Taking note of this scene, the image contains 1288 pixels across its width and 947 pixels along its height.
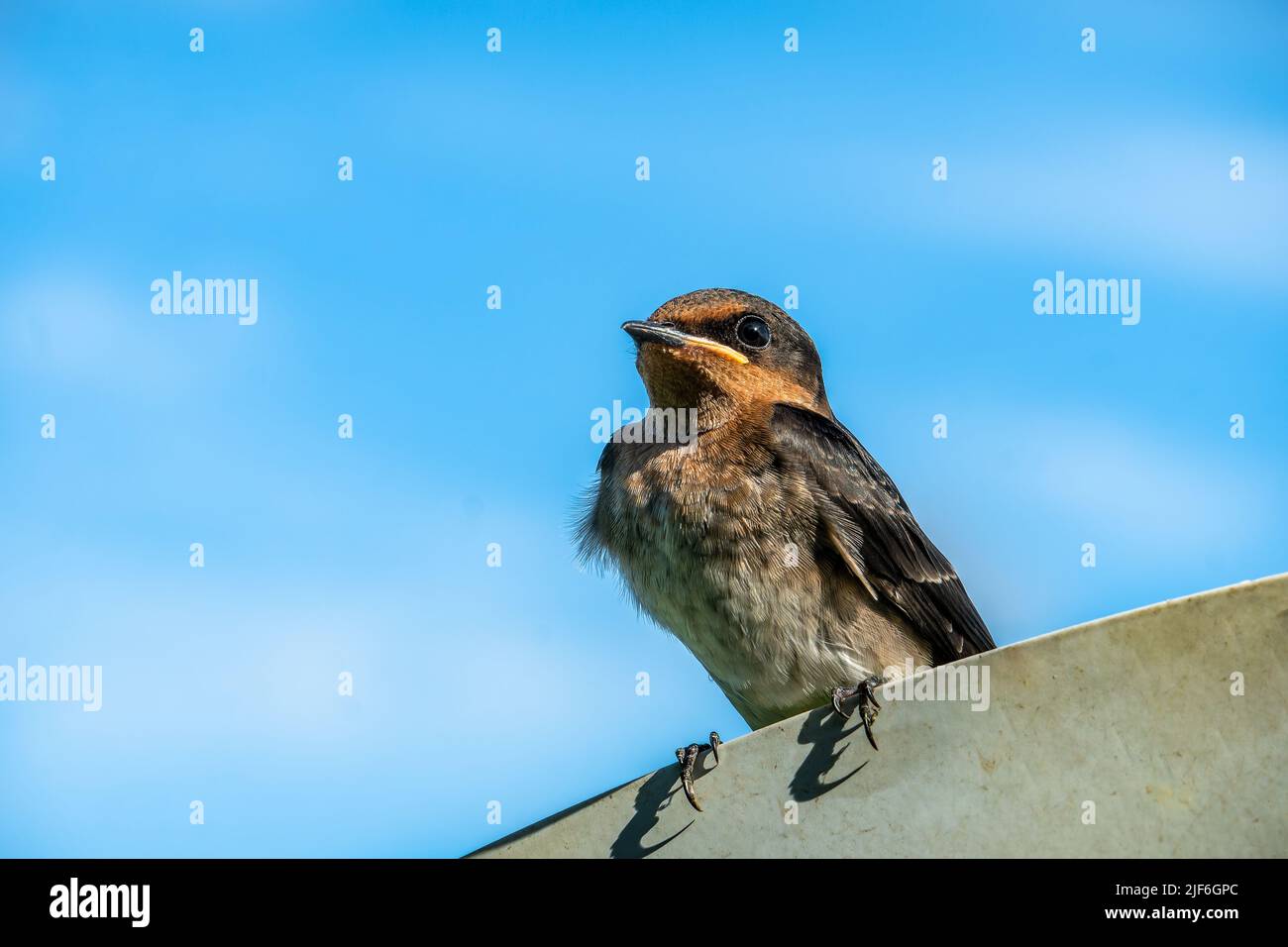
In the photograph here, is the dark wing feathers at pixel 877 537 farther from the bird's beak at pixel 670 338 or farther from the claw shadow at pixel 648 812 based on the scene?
the claw shadow at pixel 648 812

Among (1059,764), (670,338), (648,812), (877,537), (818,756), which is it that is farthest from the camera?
(670,338)

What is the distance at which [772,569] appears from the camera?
615 cm

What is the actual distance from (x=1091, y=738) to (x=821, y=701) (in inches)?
131

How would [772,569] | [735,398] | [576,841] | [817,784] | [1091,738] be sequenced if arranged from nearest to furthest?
[1091,738]
[817,784]
[576,841]
[772,569]
[735,398]

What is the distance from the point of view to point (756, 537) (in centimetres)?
620

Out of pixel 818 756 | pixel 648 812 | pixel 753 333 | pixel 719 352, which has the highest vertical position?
pixel 753 333

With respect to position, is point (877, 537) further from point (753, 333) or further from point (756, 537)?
point (753, 333)

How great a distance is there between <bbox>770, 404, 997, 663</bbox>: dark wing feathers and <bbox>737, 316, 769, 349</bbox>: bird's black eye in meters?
0.54

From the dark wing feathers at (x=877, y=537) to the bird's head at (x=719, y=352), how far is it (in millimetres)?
355

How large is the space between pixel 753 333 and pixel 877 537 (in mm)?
1487

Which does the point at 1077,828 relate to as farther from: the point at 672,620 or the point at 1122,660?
the point at 672,620

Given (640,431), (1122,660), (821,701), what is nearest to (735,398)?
(640,431)

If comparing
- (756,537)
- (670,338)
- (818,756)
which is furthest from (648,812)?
(670,338)

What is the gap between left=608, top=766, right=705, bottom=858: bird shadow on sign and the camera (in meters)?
3.41
